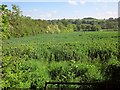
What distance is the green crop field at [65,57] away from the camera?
262 inches

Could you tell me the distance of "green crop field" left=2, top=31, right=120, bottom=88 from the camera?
21.8ft

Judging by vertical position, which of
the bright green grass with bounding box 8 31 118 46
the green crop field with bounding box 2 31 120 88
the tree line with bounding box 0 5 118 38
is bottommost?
the green crop field with bounding box 2 31 120 88

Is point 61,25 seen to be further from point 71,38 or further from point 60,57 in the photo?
point 60,57

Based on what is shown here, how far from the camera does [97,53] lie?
784 centimetres

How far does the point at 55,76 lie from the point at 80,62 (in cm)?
77

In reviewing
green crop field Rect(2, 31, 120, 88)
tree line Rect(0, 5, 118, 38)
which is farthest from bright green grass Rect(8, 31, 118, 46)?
tree line Rect(0, 5, 118, 38)

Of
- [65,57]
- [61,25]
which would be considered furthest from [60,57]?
[61,25]

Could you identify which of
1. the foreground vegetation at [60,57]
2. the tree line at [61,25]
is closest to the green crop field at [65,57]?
the foreground vegetation at [60,57]

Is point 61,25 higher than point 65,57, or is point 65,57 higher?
point 61,25

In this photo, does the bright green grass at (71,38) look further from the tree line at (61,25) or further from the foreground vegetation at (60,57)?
the tree line at (61,25)

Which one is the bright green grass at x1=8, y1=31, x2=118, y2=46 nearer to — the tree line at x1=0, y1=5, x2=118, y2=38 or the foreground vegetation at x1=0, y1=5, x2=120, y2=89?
the foreground vegetation at x1=0, y1=5, x2=120, y2=89

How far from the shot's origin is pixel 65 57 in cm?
790

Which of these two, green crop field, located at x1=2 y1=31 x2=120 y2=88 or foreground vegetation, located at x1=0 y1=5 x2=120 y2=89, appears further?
green crop field, located at x1=2 y1=31 x2=120 y2=88

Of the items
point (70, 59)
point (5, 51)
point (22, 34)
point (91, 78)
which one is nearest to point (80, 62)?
point (70, 59)
